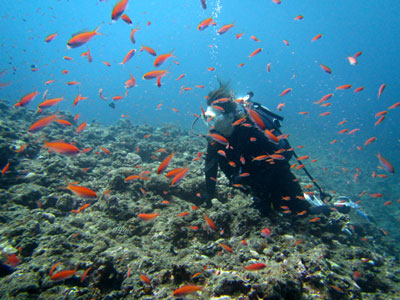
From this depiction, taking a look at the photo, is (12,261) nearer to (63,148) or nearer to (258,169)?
(63,148)

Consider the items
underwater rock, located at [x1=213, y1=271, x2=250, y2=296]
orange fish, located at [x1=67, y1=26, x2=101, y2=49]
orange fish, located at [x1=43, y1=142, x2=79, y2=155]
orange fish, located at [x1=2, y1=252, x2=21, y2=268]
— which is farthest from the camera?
orange fish, located at [x1=67, y1=26, x2=101, y2=49]

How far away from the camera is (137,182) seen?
5645 millimetres

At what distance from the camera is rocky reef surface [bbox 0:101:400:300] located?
92.1 inches

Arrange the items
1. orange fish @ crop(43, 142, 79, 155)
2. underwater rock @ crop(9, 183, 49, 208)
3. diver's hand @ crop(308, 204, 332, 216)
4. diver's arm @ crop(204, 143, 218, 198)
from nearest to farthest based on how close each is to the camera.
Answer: orange fish @ crop(43, 142, 79, 155), diver's arm @ crop(204, 143, 218, 198), diver's hand @ crop(308, 204, 332, 216), underwater rock @ crop(9, 183, 49, 208)

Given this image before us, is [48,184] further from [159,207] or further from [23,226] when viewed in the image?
[159,207]

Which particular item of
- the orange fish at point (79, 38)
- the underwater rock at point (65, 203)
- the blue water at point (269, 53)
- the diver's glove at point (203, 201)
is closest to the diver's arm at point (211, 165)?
the diver's glove at point (203, 201)

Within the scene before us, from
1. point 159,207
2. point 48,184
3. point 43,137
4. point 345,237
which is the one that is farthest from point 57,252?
point 43,137

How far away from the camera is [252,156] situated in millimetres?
4184

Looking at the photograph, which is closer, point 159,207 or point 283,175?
point 283,175

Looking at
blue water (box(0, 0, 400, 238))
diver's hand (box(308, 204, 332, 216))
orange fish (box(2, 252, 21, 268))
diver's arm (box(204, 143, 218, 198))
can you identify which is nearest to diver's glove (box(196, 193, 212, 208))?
diver's arm (box(204, 143, 218, 198))

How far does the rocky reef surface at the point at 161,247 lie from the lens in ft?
7.68

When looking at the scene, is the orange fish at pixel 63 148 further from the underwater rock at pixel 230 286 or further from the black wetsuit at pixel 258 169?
the underwater rock at pixel 230 286

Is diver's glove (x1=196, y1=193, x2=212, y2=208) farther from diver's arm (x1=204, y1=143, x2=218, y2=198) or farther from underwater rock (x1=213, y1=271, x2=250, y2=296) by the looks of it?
underwater rock (x1=213, y1=271, x2=250, y2=296)

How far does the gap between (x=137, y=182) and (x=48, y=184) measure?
3.04 m
